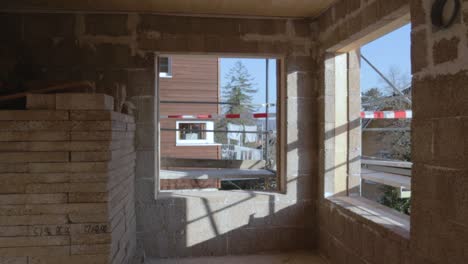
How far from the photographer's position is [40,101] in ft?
8.23

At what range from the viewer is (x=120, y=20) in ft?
12.3

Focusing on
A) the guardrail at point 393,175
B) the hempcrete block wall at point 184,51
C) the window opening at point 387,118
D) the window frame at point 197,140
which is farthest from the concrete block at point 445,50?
the window frame at point 197,140

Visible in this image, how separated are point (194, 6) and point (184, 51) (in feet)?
1.54

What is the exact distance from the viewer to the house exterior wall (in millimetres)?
9469

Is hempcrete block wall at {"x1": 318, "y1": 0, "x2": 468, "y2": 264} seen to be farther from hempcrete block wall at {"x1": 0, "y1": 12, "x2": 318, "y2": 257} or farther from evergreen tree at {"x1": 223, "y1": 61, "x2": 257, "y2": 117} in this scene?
evergreen tree at {"x1": 223, "y1": 61, "x2": 257, "y2": 117}

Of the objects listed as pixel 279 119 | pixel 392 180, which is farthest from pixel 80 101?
pixel 392 180

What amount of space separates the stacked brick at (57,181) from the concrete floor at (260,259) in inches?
52.8

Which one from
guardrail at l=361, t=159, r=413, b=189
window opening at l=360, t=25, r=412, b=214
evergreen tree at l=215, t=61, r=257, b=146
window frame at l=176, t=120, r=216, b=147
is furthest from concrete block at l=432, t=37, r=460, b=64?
evergreen tree at l=215, t=61, r=257, b=146

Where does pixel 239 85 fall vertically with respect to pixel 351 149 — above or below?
above

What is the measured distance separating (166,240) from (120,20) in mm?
2318

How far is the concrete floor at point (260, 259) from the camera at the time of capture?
372cm

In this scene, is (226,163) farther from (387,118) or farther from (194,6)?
(194,6)

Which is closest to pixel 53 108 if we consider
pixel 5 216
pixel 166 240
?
pixel 5 216

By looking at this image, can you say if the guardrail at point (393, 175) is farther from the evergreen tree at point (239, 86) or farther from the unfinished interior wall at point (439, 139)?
the evergreen tree at point (239, 86)
